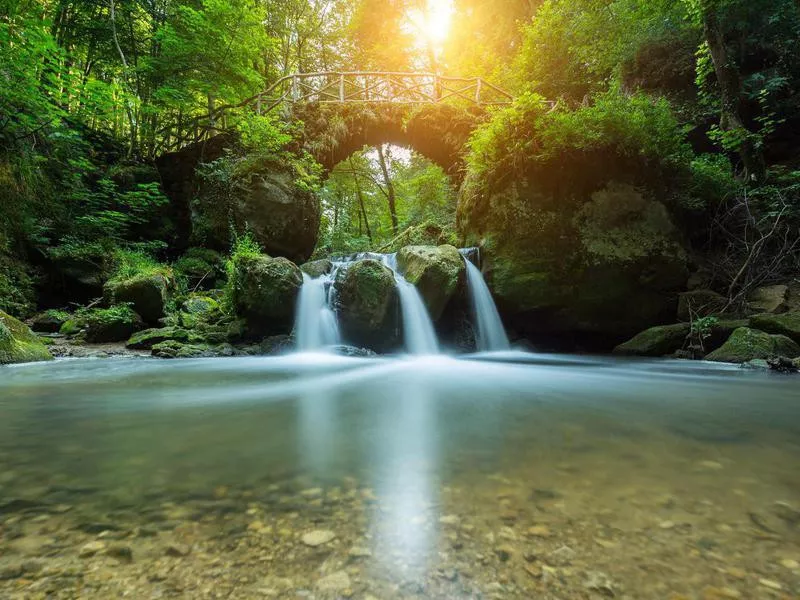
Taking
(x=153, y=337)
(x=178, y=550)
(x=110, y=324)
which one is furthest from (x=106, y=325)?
(x=178, y=550)

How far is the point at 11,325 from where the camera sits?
234 inches

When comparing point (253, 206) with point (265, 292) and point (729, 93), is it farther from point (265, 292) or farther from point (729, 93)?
point (729, 93)

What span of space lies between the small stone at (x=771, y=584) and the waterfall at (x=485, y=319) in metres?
7.73

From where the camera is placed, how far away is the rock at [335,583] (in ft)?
2.93

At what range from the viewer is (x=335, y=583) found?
92 cm

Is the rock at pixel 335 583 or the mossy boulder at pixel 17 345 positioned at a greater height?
the mossy boulder at pixel 17 345

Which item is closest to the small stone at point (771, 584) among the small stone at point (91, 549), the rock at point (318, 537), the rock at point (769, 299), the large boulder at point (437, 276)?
the rock at point (318, 537)

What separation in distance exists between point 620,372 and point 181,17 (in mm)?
13203

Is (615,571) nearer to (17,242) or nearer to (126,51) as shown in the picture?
(17,242)

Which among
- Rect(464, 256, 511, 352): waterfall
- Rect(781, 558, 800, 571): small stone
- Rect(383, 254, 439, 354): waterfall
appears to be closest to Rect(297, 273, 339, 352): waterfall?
Rect(383, 254, 439, 354): waterfall

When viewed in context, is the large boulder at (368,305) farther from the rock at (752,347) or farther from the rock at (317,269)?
the rock at (752,347)

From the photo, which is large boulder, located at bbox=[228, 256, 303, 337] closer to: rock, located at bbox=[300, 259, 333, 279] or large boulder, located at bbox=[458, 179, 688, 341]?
rock, located at bbox=[300, 259, 333, 279]

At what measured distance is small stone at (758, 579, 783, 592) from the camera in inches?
34.9

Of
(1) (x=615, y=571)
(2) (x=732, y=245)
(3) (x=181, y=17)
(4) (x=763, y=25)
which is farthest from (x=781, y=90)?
(3) (x=181, y=17)
